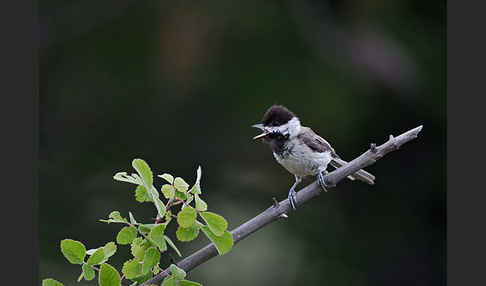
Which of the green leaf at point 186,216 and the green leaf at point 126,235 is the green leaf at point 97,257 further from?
the green leaf at point 186,216

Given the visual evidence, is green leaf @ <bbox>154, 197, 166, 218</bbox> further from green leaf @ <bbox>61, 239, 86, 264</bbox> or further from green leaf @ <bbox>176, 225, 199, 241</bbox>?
green leaf @ <bbox>61, 239, 86, 264</bbox>

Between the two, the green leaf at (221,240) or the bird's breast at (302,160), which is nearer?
the green leaf at (221,240)

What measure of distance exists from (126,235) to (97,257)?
0.10 meters

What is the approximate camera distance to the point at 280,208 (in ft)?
6.15

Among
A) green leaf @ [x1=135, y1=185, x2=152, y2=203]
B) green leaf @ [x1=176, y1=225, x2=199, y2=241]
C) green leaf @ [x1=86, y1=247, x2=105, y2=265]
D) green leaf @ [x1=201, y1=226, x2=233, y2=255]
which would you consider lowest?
green leaf @ [x1=201, y1=226, x2=233, y2=255]

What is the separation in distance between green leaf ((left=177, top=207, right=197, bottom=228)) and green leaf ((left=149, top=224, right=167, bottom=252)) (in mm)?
49

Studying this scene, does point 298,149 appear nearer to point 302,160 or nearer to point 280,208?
point 302,160

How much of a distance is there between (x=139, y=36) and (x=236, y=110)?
1124mm

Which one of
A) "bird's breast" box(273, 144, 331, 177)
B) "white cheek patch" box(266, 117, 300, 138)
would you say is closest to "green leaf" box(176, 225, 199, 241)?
"white cheek patch" box(266, 117, 300, 138)

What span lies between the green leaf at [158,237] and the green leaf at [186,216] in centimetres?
5

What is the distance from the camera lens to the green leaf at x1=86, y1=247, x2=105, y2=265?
1.69 meters

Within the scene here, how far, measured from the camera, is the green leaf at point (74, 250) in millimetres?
1716

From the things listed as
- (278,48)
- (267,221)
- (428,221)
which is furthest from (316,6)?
(267,221)

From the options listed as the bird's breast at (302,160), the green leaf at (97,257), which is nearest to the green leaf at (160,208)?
the green leaf at (97,257)
